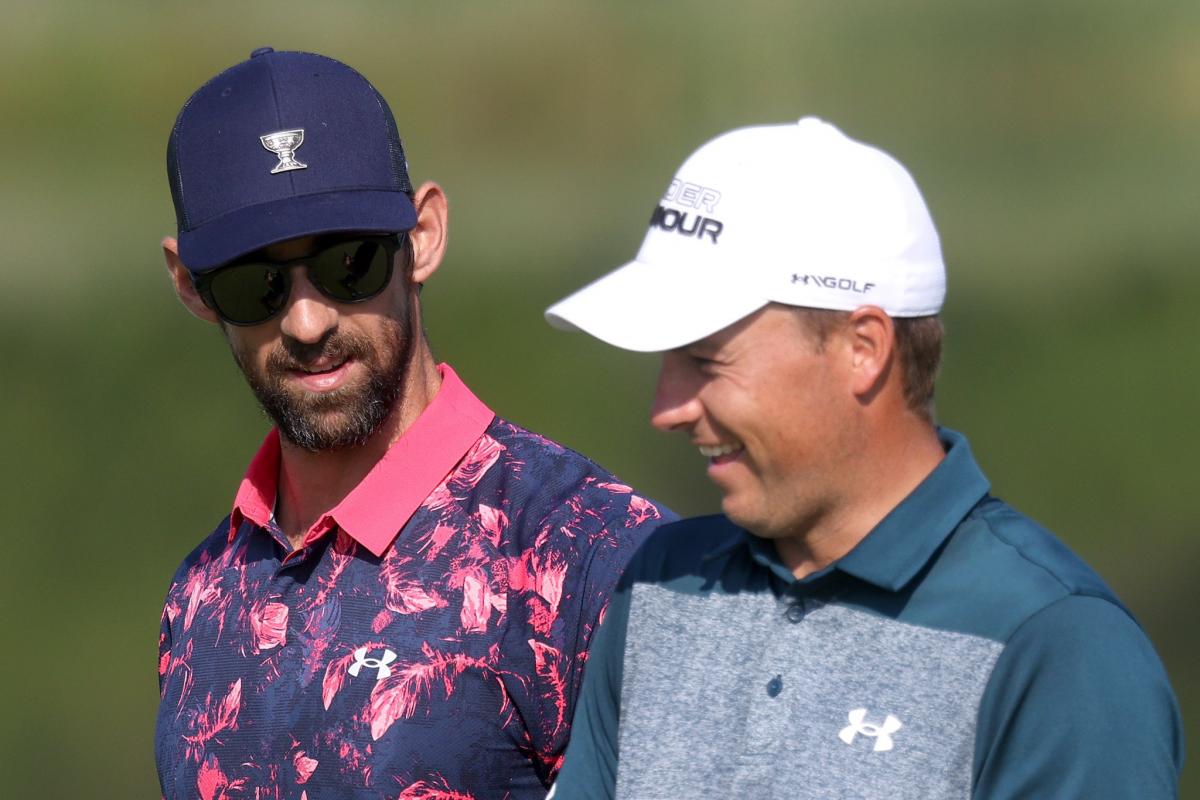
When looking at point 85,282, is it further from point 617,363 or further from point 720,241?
point 720,241

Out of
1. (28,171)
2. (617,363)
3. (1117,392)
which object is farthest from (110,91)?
(1117,392)

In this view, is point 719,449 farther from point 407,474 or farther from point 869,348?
point 407,474

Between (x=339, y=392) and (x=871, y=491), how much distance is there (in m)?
0.80

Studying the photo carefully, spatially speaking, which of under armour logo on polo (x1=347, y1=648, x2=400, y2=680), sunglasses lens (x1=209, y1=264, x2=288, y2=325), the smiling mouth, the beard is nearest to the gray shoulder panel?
the smiling mouth

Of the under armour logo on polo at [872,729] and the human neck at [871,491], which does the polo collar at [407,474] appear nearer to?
the human neck at [871,491]

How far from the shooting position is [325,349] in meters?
2.19

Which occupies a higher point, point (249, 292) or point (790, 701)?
point (249, 292)

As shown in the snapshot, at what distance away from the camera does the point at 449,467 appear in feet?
7.14

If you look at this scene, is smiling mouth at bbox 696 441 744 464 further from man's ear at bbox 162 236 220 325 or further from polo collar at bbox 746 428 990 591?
man's ear at bbox 162 236 220 325

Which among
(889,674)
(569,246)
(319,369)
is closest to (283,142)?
(319,369)

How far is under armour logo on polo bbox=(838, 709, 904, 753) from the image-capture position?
149cm

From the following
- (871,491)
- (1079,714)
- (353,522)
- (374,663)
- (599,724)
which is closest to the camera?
(1079,714)

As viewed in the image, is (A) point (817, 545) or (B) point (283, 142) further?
(B) point (283, 142)

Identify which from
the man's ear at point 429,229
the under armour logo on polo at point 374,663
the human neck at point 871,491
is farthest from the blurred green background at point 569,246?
the human neck at point 871,491
